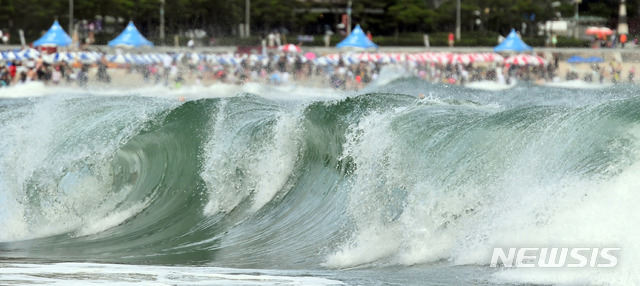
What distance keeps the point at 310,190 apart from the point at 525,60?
53740mm

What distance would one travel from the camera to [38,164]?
54.5 ft

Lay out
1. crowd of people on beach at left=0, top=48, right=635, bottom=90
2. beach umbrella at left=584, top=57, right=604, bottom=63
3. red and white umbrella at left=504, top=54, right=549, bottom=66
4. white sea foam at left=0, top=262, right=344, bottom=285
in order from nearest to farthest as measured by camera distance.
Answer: white sea foam at left=0, top=262, right=344, bottom=285 < crowd of people on beach at left=0, top=48, right=635, bottom=90 < red and white umbrella at left=504, top=54, right=549, bottom=66 < beach umbrella at left=584, top=57, right=604, bottom=63

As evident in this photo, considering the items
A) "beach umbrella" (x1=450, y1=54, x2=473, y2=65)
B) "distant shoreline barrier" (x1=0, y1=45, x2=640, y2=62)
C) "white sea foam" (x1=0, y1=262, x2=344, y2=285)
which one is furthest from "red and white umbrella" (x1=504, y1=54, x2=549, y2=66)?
"white sea foam" (x1=0, y1=262, x2=344, y2=285)

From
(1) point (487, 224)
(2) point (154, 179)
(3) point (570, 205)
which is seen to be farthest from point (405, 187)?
(2) point (154, 179)

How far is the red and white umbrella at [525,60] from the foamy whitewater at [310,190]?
4945 centimetres

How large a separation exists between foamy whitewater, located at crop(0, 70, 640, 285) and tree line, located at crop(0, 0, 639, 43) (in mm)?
67468

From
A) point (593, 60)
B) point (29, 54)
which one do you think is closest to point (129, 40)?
point (29, 54)

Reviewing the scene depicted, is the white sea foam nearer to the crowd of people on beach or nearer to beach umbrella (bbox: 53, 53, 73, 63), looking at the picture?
the crowd of people on beach

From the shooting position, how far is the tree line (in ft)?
278

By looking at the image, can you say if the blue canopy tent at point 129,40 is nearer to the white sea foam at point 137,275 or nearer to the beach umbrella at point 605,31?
the beach umbrella at point 605,31

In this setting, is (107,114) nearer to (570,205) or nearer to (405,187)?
(405,187)

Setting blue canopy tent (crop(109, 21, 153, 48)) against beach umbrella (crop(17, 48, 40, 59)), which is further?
blue canopy tent (crop(109, 21, 153, 48))

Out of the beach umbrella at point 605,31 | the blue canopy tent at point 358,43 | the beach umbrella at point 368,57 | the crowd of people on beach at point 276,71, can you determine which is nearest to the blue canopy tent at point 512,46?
the crowd of people on beach at point 276,71

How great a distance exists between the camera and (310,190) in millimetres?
15922
